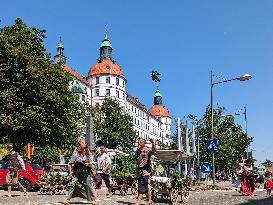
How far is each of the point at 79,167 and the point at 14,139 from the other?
79.4ft

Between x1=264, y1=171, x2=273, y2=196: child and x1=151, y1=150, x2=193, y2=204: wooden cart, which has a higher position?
x1=151, y1=150, x2=193, y2=204: wooden cart

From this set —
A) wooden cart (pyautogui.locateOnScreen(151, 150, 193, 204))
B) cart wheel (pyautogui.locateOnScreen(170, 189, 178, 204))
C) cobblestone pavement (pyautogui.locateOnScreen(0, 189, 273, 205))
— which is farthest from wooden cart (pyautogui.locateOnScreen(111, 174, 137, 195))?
cart wheel (pyautogui.locateOnScreen(170, 189, 178, 204))

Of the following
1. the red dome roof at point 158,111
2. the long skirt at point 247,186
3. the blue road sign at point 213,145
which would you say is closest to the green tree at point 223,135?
the blue road sign at point 213,145

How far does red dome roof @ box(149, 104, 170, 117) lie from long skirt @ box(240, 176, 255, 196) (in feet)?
491

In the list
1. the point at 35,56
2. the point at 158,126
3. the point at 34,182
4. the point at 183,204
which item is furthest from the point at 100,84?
the point at 183,204

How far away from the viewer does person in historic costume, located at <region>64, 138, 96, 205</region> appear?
39.2 feet

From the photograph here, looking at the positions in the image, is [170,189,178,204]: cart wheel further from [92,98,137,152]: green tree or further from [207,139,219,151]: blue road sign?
[92,98,137,152]: green tree

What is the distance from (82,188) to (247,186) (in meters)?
10.8

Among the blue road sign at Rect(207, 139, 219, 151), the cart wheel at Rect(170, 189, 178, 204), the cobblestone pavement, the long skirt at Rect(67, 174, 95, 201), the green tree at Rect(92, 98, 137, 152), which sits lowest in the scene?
the cobblestone pavement

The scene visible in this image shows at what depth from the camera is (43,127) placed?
110 ft

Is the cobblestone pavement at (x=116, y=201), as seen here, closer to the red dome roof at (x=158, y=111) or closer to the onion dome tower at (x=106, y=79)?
the onion dome tower at (x=106, y=79)

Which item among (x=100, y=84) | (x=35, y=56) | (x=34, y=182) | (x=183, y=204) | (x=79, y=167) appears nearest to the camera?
(x=79, y=167)

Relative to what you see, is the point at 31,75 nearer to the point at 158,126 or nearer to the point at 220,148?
the point at 220,148

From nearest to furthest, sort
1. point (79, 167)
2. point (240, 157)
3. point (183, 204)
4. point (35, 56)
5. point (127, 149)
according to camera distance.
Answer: point (79, 167) → point (183, 204) → point (35, 56) → point (240, 157) → point (127, 149)
